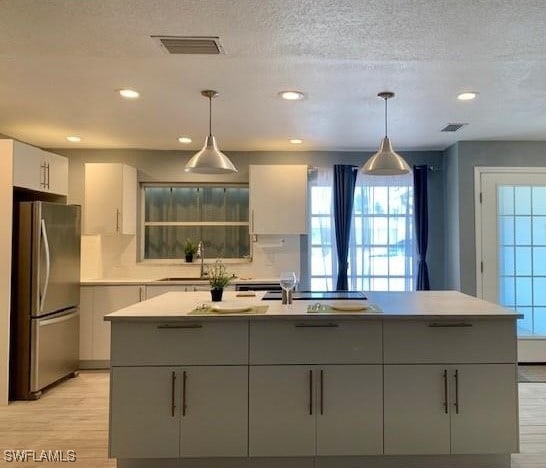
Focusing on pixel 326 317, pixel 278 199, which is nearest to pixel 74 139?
pixel 278 199

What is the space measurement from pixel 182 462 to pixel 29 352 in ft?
6.49

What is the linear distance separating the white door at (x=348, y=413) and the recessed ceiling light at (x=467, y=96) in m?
2.11

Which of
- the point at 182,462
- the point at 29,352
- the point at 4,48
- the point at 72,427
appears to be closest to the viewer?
the point at 4,48

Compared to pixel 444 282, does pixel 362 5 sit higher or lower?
higher

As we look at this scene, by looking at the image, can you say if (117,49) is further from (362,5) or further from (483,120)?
(483,120)

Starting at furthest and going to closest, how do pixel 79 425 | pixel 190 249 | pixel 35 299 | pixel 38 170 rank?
1. pixel 190 249
2. pixel 38 170
3. pixel 35 299
4. pixel 79 425

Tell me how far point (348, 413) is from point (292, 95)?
2186 millimetres

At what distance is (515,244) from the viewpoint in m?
4.78

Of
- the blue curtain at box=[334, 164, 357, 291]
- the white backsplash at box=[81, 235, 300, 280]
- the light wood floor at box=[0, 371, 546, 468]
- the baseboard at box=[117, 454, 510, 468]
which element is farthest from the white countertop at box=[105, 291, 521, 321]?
the white backsplash at box=[81, 235, 300, 280]

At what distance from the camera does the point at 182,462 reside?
2527 millimetres

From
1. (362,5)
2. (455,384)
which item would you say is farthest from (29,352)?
(362,5)

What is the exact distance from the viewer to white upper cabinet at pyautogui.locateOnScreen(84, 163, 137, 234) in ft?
15.9

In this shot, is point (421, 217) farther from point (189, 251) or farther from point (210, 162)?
point (210, 162)

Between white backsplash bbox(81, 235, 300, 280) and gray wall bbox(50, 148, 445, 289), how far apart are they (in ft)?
2.03
